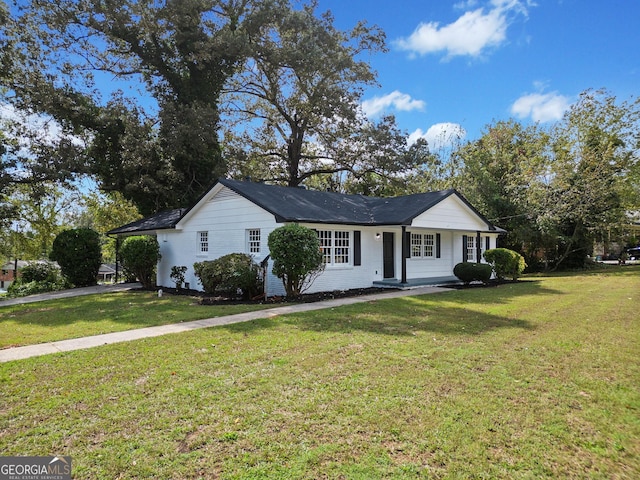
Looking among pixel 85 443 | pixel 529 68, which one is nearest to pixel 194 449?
pixel 85 443

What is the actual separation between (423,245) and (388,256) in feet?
7.73

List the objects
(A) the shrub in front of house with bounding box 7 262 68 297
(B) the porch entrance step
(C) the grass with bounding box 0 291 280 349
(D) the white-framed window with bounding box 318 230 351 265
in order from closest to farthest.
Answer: (C) the grass with bounding box 0 291 280 349
(D) the white-framed window with bounding box 318 230 351 265
(B) the porch entrance step
(A) the shrub in front of house with bounding box 7 262 68 297

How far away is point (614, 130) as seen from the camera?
2842 cm

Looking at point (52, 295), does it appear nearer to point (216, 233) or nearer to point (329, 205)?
point (216, 233)

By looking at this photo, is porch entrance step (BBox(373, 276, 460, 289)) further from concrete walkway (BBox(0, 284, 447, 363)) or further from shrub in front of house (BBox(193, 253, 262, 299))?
shrub in front of house (BBox(193, 253, 262, 299))

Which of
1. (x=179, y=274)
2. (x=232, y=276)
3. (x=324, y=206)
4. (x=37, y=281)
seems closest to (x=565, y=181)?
(x=324, y=206)

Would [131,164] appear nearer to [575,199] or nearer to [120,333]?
[120,333]

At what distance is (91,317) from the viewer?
10.1 metres

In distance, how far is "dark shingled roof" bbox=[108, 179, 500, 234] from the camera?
14.3 meters

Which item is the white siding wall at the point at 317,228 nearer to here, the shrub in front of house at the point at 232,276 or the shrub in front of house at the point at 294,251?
the shrub in front of house at the point at 232,276

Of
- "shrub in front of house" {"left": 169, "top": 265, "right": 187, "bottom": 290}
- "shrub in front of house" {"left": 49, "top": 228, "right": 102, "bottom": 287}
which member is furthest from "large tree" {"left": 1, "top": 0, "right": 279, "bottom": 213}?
"shrub in front of house" {"left": 169, "top": 265, "right": 187, "bottom": 290}

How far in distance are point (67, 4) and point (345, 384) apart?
25832 millimetres

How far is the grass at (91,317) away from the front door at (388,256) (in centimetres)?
704

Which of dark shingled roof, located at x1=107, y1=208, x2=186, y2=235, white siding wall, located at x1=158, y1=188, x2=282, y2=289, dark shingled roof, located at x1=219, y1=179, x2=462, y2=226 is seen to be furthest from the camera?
dark shingled roof, located at x1=107, y1=208, x2=186, y2=235
